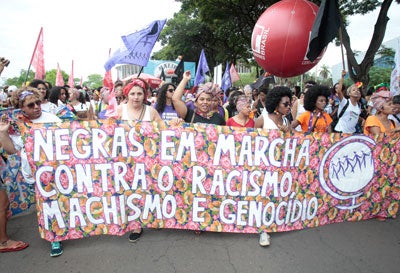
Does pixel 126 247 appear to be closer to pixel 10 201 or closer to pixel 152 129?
pixel 152 129

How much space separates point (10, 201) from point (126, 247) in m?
1.51

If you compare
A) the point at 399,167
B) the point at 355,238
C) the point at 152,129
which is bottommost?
the point at 355,238

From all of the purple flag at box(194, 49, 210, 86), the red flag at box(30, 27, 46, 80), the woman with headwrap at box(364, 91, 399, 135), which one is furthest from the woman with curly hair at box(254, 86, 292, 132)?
the purple flag at box(194, 49, 210, 86)

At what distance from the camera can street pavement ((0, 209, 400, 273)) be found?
256cm

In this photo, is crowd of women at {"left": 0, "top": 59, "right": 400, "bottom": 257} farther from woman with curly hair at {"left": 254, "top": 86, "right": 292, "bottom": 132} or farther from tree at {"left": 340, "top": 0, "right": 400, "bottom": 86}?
tree at {"left": 340, "top": 0, "right": 400, "bottom": 86}

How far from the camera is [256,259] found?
2678 mm

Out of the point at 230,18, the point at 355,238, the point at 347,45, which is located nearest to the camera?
the point at 355,238

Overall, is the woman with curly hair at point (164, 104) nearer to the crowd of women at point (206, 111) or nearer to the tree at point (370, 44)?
the crowd of women at point (206, 111)

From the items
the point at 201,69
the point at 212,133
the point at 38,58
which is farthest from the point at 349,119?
the point at 38,58

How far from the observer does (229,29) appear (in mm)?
20297

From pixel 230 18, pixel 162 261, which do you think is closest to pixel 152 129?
pixel 162 261

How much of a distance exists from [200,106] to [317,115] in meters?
1.78

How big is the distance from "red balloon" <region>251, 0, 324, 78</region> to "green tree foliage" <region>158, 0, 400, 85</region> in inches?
164

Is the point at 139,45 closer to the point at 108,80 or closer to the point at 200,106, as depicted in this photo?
the point at 108,80
